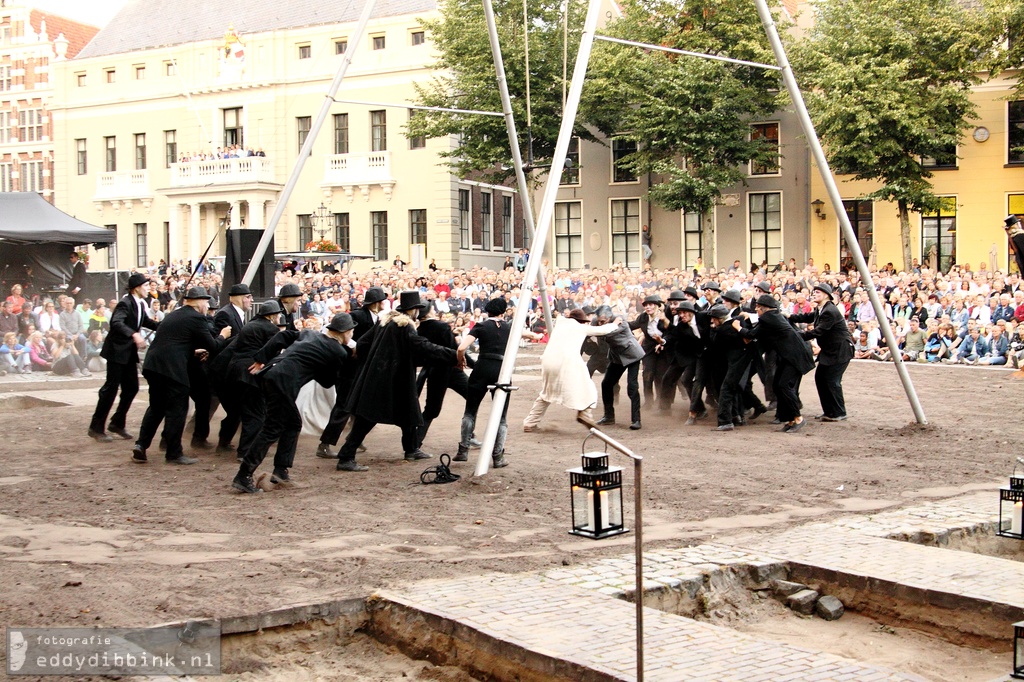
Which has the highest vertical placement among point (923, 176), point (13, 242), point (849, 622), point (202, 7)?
point (202, 7)

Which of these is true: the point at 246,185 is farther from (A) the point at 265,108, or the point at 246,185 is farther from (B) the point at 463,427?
(B) the point at 463,427

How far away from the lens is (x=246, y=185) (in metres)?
46.2

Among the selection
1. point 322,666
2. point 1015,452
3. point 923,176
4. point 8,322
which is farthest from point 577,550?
point 923,176

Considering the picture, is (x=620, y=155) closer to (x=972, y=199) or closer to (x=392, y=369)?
(x=972, y=199)

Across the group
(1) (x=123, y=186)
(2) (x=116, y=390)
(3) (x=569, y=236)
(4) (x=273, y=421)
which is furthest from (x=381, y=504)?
(1) (x=123, y=186)

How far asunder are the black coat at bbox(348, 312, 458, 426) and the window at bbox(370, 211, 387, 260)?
35.4 m

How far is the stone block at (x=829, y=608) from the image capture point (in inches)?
263

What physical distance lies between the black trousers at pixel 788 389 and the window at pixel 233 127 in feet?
128

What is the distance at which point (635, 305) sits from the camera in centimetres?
2311

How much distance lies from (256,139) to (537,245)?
130 ft

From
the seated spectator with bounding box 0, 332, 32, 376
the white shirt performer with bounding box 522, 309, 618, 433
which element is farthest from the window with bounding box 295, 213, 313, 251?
the white shirt performer with bounding box 522, 309, 618, 433

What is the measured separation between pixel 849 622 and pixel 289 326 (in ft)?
22.7

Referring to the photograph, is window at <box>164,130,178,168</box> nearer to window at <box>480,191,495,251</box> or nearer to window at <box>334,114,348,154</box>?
window at <box>334,114,348,154</box>

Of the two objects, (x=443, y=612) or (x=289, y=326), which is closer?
(x=443, y=612)
